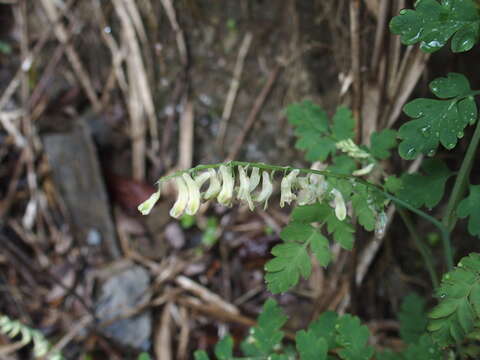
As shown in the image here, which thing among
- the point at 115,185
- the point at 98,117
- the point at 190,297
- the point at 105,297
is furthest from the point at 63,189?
the point at 190,297

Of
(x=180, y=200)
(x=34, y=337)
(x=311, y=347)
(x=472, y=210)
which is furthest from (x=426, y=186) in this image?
(x=34, y=337)

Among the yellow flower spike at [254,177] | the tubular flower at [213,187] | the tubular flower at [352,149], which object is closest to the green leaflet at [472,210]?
the tubular flower at [352,149]

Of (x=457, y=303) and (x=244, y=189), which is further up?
(x=244, y=189)

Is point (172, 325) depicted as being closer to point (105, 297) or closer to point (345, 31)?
point (105, 297)

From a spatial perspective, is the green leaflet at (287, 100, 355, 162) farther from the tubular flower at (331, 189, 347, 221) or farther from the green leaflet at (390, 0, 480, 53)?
the green leaflet at (390, 0, 480, 53)

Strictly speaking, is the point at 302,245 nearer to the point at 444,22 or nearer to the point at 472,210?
the point at 472,210

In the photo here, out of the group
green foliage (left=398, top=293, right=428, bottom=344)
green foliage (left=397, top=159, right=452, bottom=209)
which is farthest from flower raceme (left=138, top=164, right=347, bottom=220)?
green foliage (left=398, top=293, right=428, bottom=344)
